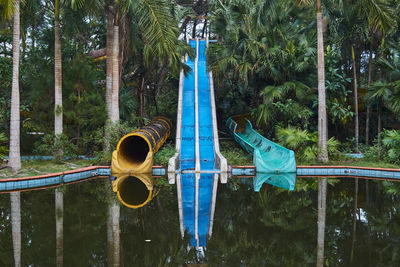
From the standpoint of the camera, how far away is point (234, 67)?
56.4 feet

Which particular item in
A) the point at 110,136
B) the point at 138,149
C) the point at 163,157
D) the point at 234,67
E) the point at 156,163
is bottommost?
the point at 156,163

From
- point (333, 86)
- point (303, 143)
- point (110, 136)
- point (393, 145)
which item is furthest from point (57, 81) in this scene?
point (393, 145)

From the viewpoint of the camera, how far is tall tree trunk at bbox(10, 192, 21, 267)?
17.4 ft

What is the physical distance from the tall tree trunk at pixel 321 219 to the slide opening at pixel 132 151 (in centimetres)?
665

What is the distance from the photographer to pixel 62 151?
14.2m

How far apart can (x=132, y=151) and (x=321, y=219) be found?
10246 mm

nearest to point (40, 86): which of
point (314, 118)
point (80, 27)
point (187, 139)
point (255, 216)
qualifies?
point (80, 27)

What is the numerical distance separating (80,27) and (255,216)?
11.1m

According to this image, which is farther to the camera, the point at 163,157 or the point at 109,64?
the point at 109,64

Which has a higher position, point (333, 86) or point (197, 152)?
point (333, 86)

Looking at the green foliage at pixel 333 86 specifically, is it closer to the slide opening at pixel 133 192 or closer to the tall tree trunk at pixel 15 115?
the slide opening at pixel 133 192

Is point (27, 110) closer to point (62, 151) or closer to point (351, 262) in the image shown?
point (62, 151)

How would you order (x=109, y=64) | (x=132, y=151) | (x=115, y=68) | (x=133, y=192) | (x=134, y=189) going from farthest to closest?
(x=132, y=151)
(x=109, y=64)
(x=115, y=68)
(x=134, y=189)
(x=133, y=192)

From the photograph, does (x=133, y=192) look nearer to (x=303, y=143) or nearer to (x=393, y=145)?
(x=303, y=143)
